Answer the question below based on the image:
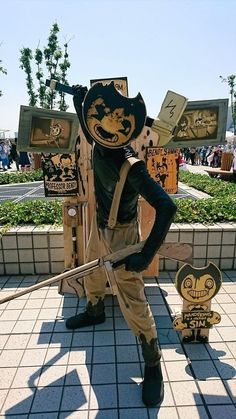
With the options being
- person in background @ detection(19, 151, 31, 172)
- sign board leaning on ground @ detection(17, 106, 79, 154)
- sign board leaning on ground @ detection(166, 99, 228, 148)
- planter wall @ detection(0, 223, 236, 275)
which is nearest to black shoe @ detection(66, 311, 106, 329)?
planter wall @ detection(0, 223, 236, 275)

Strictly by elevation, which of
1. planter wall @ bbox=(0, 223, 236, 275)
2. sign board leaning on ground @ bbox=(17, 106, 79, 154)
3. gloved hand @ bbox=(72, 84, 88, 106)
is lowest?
planter wall @ bbox=(0, 223, 236, 275)

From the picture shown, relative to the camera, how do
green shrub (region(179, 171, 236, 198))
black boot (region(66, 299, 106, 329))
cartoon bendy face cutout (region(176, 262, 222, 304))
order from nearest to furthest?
1. cartoon bendy face cutout (region(176, 262, 222, 304))
2. black boot (region(66, 299, 106, 329))
3. green shrub (region(179, 171, 236, 198))

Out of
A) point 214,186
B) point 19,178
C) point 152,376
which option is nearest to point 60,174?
point 152,376

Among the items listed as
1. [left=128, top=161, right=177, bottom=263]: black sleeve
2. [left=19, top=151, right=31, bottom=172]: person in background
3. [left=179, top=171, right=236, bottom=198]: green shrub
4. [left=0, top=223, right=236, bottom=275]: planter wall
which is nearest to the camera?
[left=128, top=161, right=177, bottom=263]: black sleeve

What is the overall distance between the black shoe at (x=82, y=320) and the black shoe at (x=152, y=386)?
2.92ft

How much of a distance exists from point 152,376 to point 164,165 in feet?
6.33

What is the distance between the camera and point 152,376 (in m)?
2.41

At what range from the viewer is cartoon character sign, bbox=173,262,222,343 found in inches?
111

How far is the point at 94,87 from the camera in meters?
2.13

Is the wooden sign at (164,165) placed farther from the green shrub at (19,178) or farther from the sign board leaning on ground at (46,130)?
the green shrub at (19,178)

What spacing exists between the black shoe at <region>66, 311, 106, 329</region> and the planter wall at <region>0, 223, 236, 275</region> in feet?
3.63

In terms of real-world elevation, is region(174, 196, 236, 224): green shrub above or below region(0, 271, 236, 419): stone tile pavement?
above

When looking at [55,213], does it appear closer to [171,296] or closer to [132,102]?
[171,296]

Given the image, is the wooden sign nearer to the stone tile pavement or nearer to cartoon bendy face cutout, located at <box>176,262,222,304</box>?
cartoon bendy face cutout, located at <box>176,262,222,304</box>
